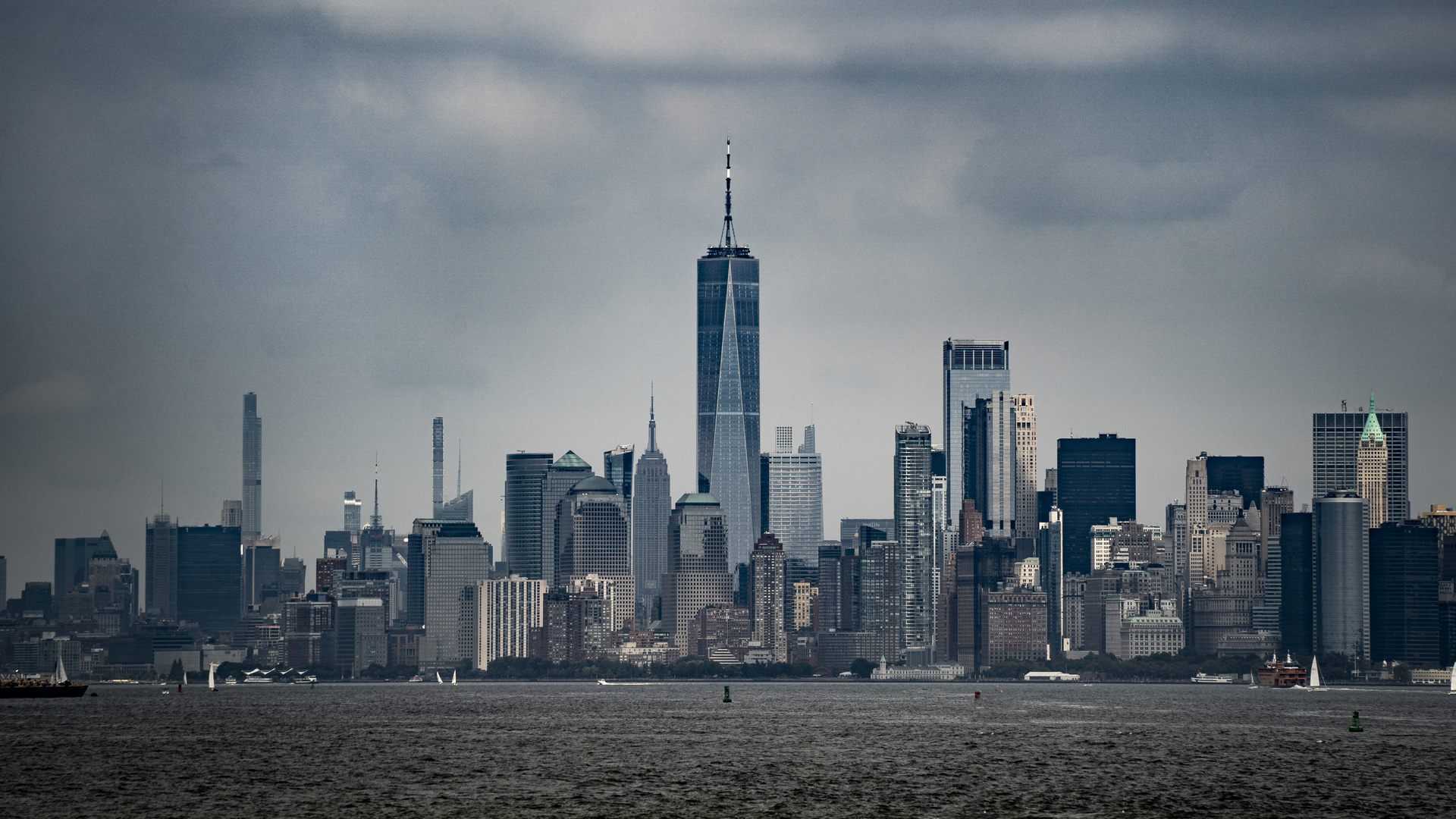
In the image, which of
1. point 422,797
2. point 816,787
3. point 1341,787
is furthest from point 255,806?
point 1341,787

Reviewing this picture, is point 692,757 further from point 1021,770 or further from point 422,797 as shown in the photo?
point 422,797

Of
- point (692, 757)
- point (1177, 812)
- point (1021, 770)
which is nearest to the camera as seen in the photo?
point (1177, 812)

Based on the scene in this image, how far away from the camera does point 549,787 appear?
155 metres

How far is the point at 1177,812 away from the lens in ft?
460

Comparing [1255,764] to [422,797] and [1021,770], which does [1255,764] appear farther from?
[422,797]

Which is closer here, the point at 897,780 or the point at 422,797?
the point at 422,797

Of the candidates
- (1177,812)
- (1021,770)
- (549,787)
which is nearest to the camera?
(1177,812)

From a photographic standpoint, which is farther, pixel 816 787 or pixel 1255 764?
pixel 1255 764

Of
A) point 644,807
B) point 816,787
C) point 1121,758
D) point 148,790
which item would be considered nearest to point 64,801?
point 148,790

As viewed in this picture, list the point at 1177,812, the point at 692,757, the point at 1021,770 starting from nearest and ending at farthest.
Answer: the point at 1177,812
the point at 1021,770
the point at 692,757

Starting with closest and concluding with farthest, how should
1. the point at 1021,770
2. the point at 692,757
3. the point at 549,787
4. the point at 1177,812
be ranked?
1. the point at 1177,812
2. the point at 549,787
3. the point at 1021,770
4. the point at 692,757

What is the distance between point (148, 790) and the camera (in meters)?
157

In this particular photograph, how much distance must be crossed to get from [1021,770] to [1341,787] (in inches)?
1033

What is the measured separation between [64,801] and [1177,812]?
7883cm
